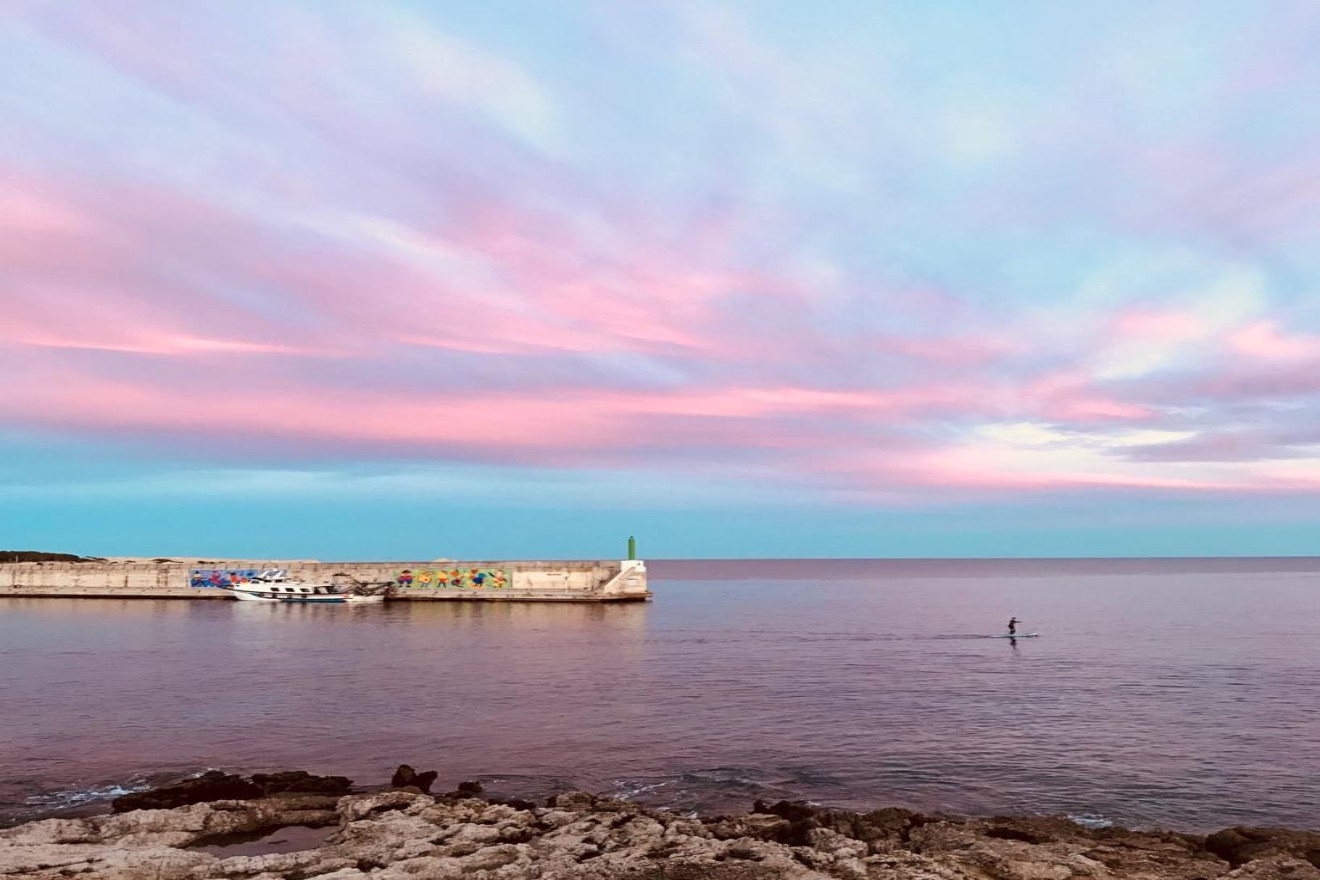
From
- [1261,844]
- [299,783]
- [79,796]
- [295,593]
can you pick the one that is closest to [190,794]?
[299,783]

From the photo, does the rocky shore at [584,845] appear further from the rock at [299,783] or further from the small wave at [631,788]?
the small wave at [631,788]

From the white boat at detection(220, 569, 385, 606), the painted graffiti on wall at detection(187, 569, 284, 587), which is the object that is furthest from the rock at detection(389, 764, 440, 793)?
the painted graffiti on wall at detection(187, 569, 284, 587)

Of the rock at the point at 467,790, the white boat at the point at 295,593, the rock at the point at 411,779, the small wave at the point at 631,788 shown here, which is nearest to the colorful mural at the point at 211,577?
the white boat at the point at 295,593

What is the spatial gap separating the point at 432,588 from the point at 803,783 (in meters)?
94.9

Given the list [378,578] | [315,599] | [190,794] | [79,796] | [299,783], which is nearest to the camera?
[190,794]

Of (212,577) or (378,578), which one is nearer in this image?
(378,578)

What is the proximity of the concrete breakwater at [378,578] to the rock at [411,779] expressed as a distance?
3238 inches

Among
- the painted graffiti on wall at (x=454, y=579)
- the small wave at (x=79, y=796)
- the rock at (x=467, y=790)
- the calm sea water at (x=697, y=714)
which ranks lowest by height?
the calm sea water at (x=697, y=714)

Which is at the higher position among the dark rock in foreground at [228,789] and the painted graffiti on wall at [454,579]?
the painted graffiti on wall at [454,579]

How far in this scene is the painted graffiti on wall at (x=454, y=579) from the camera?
374 feet

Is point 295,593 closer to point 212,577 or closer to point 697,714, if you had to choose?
point 212,577

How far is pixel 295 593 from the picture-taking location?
117000 millimetres

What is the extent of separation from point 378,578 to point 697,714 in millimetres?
87673

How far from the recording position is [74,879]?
62.5 feet
